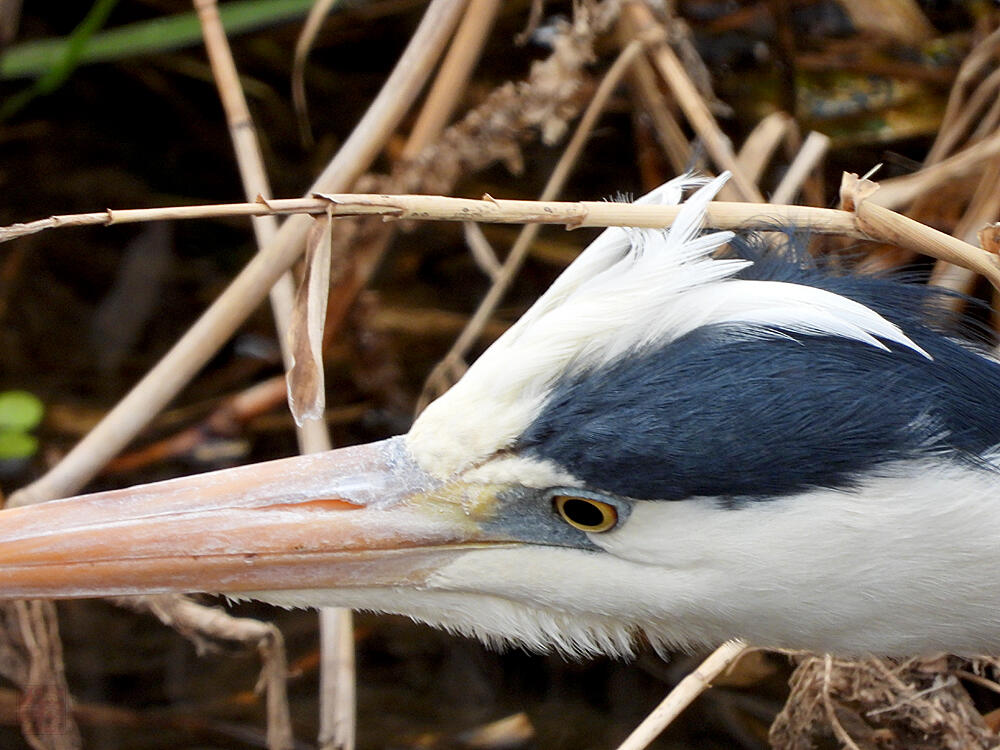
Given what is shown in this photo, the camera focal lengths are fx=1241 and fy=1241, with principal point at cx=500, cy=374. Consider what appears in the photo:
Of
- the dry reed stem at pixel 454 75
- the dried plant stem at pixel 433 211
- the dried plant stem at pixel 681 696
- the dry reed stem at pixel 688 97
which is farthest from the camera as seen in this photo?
the dry reed stem at pixel 454 75

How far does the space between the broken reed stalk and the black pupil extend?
30 cm

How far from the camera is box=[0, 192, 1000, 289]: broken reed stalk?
48.3 inches

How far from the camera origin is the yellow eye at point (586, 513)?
1335mm

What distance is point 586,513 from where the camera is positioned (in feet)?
4.46

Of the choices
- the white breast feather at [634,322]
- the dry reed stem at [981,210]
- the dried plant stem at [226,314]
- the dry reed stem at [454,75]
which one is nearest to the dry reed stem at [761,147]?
the dry reed stem at [981,210]

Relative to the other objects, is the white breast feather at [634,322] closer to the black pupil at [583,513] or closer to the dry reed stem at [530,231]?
the black pupil at [583,513]

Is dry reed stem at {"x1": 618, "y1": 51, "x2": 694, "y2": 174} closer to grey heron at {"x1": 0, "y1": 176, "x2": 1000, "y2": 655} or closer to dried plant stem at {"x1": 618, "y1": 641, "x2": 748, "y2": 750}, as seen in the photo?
grey heron at {"x1": 0, "y1": 176, "x2": 1000, "y2": 655}

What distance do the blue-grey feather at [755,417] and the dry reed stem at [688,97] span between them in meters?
0.84

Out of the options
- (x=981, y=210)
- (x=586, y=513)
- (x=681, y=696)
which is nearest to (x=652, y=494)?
(x=586, y=513)


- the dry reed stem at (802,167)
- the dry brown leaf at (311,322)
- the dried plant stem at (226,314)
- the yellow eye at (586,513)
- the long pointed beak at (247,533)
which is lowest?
the yellow eye at (586,513)

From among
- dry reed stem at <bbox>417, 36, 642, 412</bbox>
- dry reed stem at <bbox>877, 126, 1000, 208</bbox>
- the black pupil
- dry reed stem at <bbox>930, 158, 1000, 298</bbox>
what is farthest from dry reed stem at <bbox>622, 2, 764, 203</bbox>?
the black pupil

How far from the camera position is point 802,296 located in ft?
4.35

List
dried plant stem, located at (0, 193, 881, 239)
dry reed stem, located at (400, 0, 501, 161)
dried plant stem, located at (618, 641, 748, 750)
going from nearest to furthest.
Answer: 1. dried plant stem, located at (0, 193, 881, 239)
2. dried plant stem, located at (618, 641, 748, 750)
3. dry reed stem, located at (400, 0, 501, 161)

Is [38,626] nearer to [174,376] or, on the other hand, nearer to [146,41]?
[174,376]
